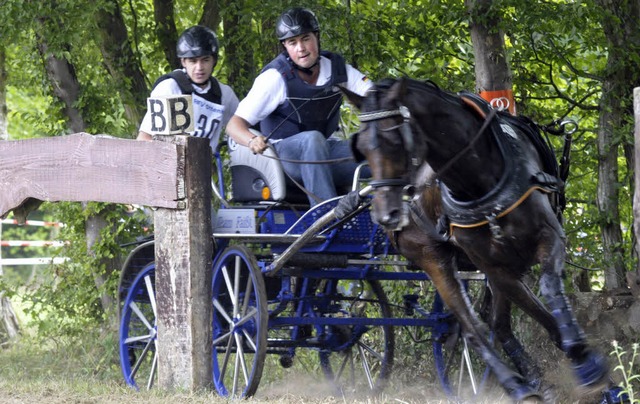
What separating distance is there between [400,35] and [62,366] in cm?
423

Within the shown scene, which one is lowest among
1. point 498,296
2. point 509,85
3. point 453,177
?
point 498,296

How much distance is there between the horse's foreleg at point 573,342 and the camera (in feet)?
19.4

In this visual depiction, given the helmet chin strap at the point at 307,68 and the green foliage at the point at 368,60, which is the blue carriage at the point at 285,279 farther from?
the green foliage at the point at 368,60

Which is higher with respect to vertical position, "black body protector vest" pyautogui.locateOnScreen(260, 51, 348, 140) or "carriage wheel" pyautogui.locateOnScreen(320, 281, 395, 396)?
Answer: "black body protector vest" pyautogui.locateOnScreen(260, 51, 348, 140)

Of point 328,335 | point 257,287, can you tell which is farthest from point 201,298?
point 328,335

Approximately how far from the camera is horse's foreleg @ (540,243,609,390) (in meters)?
5.91

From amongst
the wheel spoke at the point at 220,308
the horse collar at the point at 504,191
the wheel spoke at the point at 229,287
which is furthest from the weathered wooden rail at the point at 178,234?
the horse collar at the point at 504,191

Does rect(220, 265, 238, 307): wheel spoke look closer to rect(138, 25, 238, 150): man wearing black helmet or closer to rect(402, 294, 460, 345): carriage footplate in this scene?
rect(138, 25, 238, 150): man wearing black helmet

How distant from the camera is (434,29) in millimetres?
9570

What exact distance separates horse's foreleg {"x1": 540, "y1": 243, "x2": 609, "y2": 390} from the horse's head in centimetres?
84

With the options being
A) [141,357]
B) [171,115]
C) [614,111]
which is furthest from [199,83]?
[614,111]

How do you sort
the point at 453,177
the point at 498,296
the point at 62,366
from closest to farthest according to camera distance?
the point at 453,177 → the point at 498,296 → the point at 62,366

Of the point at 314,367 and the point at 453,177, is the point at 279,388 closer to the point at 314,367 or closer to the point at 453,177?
the point at 314,367

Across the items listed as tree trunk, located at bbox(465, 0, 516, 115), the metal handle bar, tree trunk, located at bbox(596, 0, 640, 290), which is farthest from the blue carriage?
tree trunk, located at bbox(596, 0, 640, 290)
